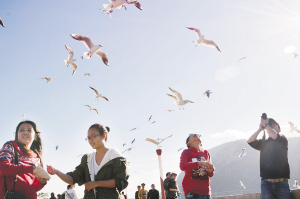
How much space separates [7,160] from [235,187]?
176 meters

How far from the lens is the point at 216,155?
19788 centimetres

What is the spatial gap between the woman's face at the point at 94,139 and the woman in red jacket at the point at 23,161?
690mm

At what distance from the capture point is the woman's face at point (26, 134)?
326 centimetres

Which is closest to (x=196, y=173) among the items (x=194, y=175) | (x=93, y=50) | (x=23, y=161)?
(x=194, y=175)

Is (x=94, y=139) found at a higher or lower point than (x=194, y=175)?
higher

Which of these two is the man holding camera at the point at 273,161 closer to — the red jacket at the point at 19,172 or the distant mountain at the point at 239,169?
the red jacket at the point at 19,172

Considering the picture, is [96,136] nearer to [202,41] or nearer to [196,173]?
[196,173]

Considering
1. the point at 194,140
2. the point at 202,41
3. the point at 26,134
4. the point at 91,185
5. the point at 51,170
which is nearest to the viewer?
the point at 91,185

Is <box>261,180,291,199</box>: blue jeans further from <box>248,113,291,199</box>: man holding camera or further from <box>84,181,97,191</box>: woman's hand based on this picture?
<box>84,181,97,191</box>: woman's hand

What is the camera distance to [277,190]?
165 inches

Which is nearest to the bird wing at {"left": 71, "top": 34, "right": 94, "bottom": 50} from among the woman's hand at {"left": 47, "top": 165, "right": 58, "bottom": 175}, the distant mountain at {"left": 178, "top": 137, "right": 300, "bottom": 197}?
the woman's hand at {"left": 47, "top": 165, "right": 58, "bottom": 175}

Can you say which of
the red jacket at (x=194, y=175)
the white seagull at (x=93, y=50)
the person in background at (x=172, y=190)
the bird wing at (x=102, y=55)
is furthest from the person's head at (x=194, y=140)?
the bird wing at (x=102, y=55)

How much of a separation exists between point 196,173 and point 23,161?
2.67 meters

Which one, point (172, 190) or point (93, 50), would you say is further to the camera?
point (93, 50)
